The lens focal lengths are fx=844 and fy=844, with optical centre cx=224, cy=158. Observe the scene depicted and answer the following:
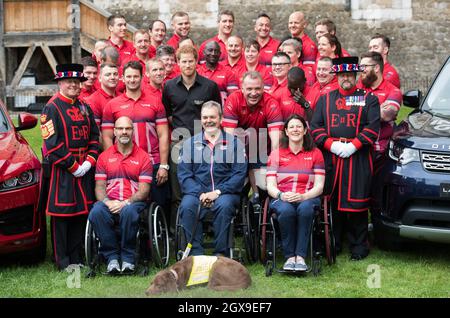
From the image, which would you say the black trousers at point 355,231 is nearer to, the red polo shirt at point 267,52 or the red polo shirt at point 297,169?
the red polo shirt at point 297,169

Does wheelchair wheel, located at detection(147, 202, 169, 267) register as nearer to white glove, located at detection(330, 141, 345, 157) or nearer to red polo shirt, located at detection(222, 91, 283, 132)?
red polo shirt, located at detection(222, 91, 283, 132)

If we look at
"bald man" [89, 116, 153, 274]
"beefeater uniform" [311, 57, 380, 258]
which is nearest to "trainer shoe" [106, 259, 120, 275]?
"bald man" [89, 116, 153, 274]

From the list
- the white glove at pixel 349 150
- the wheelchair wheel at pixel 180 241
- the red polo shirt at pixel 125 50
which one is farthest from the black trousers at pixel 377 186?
the red polo shirt at pixel 125 50

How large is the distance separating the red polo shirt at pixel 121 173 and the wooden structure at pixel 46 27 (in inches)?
511

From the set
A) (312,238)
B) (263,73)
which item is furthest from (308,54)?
(312,238)

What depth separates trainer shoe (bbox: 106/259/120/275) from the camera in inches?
303

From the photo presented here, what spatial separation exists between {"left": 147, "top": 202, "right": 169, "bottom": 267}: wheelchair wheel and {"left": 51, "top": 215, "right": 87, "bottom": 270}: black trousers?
78 centimetres

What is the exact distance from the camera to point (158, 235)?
7961 mm

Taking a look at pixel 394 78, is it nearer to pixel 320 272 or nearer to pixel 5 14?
pixel 320 272

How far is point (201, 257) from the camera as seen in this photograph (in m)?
7.16

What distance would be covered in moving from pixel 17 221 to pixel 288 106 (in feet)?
9.93

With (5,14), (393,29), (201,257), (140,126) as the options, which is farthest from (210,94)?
(393,29)

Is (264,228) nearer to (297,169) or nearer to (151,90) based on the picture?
(297,169)

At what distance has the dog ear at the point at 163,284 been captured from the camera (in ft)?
22.4
